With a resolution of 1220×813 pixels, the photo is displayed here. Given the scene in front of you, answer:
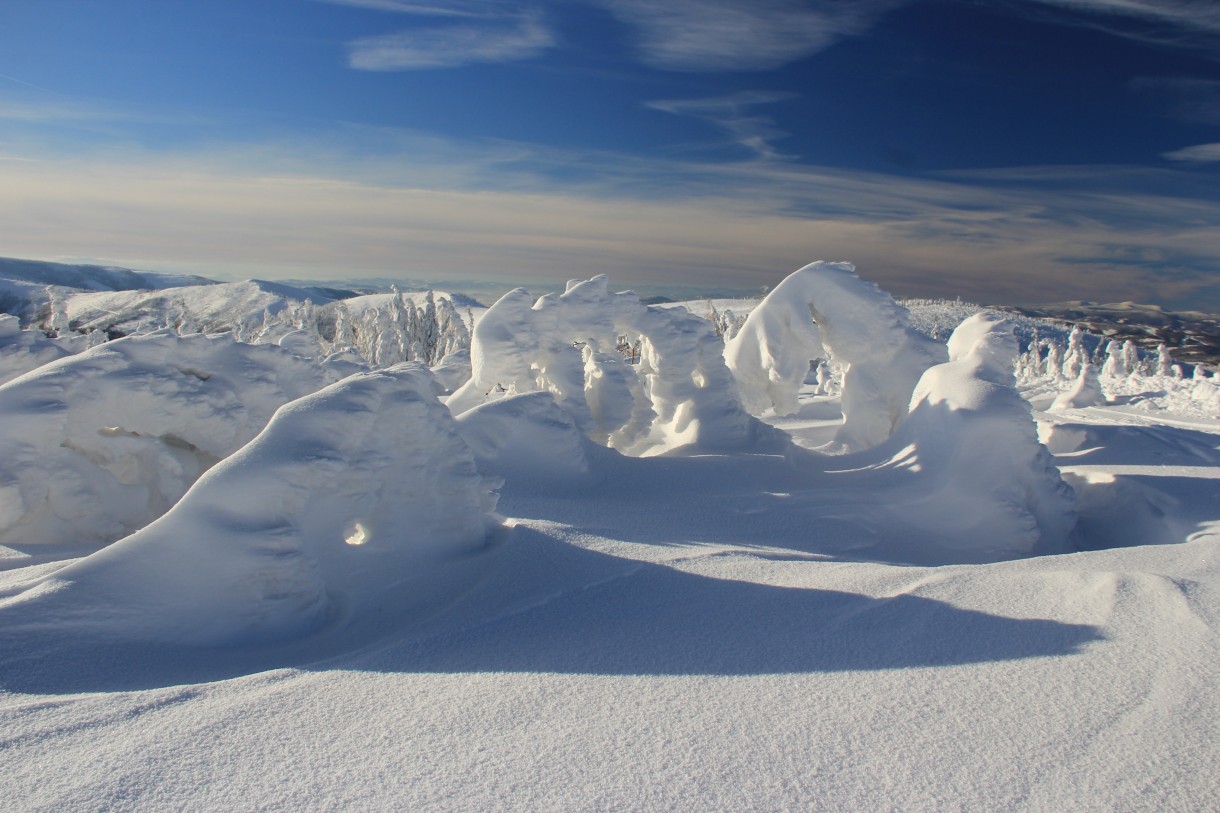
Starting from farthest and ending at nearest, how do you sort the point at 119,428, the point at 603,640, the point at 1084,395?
the point at 1084,395 < the point at 119,428 < the point at 603,640

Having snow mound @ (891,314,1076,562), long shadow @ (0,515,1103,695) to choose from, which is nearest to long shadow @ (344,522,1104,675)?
long shadow @ (0,515,1103,695)

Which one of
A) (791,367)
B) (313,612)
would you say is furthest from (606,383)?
(313,612)

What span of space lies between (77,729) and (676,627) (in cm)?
306

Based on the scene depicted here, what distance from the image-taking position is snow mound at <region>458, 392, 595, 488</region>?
9.23 meters

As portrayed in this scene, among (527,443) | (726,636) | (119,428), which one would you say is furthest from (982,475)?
(119,428)

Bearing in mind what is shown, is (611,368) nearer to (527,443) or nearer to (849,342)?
(849,342)

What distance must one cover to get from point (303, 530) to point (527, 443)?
4.11 m

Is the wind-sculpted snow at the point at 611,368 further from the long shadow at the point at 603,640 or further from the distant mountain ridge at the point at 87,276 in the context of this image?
the distant mountain ridge at the point at 87,276

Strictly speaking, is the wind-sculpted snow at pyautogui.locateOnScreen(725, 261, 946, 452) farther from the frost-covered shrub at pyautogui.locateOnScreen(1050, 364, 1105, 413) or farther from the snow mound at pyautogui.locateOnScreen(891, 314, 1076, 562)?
the frost-covered shrub at pyautogui.locateOnScreen(1050, 364, 1105, 413)

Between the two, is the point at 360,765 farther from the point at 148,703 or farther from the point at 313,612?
the point at 313,612

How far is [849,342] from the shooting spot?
14.8m

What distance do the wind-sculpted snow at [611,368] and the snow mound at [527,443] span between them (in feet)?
11.7

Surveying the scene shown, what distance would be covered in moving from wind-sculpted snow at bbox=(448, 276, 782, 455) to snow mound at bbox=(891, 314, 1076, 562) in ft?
12.7

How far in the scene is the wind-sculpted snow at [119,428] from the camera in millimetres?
7762
